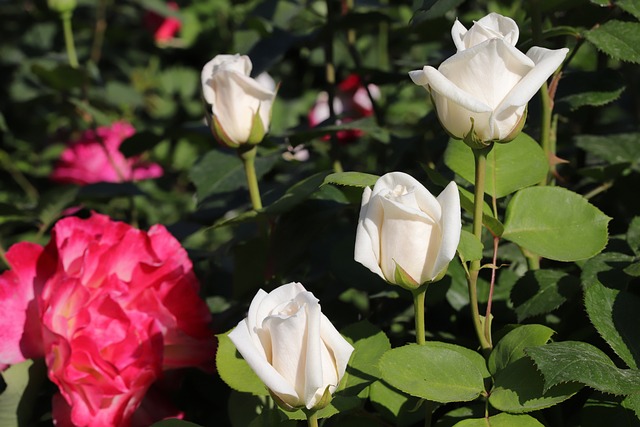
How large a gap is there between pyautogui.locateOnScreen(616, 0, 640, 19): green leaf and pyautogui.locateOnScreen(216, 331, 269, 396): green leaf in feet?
1.43

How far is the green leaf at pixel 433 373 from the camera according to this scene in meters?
0.56

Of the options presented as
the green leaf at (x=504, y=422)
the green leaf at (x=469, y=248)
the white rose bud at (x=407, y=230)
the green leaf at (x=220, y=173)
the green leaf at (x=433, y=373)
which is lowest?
the green leaf at (x=220, y=173)

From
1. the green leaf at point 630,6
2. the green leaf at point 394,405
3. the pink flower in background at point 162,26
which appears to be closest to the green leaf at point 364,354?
the green leaf at point 394,405

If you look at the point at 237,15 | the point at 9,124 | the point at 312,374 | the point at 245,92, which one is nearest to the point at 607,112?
the point at 237,15

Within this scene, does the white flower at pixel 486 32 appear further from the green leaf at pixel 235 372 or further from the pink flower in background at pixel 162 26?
the pink flower in background at pixel 162 26

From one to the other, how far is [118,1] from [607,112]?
5.46 ft

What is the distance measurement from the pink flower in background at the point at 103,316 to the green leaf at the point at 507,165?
28cm

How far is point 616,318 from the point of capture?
24.2 inches

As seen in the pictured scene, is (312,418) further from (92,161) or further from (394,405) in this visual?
(92,161)

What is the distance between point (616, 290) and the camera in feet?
2.05

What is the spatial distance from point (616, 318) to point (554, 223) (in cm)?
8

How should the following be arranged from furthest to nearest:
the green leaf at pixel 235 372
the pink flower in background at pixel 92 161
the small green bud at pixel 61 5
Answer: the pink flower in background at pixel 92 161, the small green bud at pixel 61 5, the green leaf at pixel 235 372

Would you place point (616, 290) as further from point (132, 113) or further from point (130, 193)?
point (132, 113)

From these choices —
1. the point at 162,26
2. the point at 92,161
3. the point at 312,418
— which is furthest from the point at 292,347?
the point at 162,26
